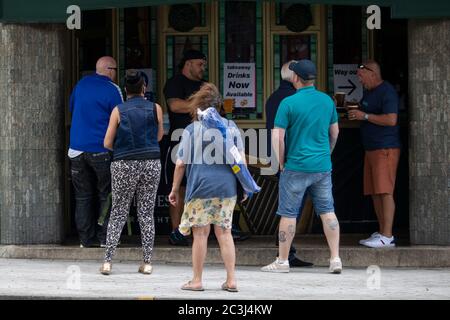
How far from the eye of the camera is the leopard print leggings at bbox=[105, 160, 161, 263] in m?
13.6

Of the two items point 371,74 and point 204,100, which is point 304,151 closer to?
point 204,100

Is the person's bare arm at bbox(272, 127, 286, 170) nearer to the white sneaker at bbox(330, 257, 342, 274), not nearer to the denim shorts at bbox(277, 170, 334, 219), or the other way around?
the denim shorts at bbox(277, 170, 334, 219)

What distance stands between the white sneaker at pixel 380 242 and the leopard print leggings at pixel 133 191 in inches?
103

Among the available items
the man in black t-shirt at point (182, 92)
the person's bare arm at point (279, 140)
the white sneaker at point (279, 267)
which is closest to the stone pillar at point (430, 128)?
the white sneaker at point (279, 267)

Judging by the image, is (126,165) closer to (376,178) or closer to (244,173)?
(244,173)

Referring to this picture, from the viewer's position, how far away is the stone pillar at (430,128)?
14.9 m

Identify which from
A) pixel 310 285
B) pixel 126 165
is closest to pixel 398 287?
pixel 310 285

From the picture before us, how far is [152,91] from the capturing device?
16391 millimetres

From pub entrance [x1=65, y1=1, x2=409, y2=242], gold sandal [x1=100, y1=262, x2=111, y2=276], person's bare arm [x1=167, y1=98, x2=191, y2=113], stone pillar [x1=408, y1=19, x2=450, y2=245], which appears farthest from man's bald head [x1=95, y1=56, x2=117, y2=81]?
stone pillar [x1=408, y1=19, x2=450, y2=245]

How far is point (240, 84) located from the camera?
16.4 meters

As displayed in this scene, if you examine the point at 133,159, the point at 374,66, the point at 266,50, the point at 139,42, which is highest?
the point at 139,42

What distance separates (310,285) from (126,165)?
2.05m

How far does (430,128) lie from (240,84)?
2.44 metres

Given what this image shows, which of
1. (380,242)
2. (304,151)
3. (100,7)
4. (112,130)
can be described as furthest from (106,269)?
(380,242)
